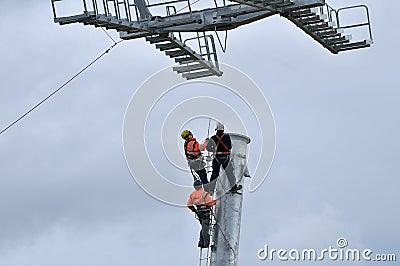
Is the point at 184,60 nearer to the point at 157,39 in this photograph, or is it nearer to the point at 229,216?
the point at 157,39

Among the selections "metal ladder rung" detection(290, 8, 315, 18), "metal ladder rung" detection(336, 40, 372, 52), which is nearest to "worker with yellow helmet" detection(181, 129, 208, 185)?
"metal ladder rung" detection(336, 40, 372, 52)

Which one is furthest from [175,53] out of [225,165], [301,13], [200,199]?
[301,13]

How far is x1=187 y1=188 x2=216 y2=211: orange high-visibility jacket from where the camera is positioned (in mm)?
51375

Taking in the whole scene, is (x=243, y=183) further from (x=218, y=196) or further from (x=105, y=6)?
(x=105, y=6)

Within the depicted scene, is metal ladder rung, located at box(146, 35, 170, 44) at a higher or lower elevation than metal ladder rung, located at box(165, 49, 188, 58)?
lower

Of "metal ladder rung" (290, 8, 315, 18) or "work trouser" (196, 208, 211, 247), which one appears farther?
"work trouser" (196, 208, 211, 247)

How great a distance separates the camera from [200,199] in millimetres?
51406

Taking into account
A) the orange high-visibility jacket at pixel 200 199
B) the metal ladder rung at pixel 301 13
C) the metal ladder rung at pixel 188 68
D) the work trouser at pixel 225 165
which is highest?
the metal ladder rung at pixel 188 68

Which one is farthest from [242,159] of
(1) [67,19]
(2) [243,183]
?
(1) [67,19]

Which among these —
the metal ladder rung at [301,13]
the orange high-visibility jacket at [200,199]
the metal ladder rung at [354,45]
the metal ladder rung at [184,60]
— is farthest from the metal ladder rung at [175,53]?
the metal ladder rung at [301,13]

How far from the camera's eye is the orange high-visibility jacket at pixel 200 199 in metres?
51.4

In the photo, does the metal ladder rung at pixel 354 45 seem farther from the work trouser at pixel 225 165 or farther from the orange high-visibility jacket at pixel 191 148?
the orange high-visibility jacket at pixel 191 148

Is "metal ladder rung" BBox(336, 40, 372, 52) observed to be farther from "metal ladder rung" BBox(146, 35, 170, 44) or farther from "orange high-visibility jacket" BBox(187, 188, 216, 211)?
"orange high-visibility jacket" BBox(187, 188, 216, 211)

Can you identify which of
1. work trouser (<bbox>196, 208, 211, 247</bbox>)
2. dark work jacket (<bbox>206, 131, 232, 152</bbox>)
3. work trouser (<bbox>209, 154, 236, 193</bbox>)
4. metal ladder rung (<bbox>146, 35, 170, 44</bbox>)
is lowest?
work trouser (<bbox>196, 208, 211, 247</bbox>)
